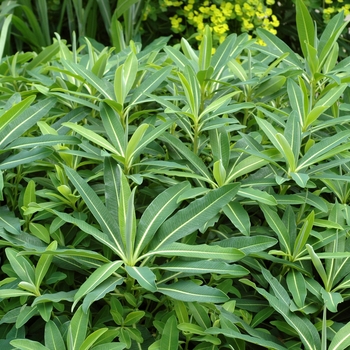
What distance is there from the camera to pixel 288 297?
1.13 m

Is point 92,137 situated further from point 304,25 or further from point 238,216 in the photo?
point 304,25

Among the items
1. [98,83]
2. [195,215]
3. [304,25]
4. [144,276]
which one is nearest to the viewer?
[144,276]

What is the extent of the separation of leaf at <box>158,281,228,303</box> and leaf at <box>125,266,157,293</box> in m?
0.08

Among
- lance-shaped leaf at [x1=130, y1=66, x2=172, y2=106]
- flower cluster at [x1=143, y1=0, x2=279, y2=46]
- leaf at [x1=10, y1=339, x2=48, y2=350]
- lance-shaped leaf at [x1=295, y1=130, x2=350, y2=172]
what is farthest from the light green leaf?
flower cluster at [x1=143, y1=0, x2=279, y2=46]

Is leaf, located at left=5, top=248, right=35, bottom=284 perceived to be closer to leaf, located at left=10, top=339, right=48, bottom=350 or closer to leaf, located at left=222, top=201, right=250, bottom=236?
leaf, located at left=10, top=339, right=48, bottom=350

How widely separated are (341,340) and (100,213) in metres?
0.54

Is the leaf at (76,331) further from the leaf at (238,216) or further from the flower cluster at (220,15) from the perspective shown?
the flower cluster at (220,15)

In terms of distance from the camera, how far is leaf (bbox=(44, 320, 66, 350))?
40.9 inches

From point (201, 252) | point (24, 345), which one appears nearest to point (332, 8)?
point (201, 252)

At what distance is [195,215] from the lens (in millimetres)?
1096

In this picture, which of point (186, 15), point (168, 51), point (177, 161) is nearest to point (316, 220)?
point (177, 161)

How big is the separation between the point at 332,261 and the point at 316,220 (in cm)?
10

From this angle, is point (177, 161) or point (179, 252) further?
point (177, 161)

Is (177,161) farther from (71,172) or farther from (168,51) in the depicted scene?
(168,51)
